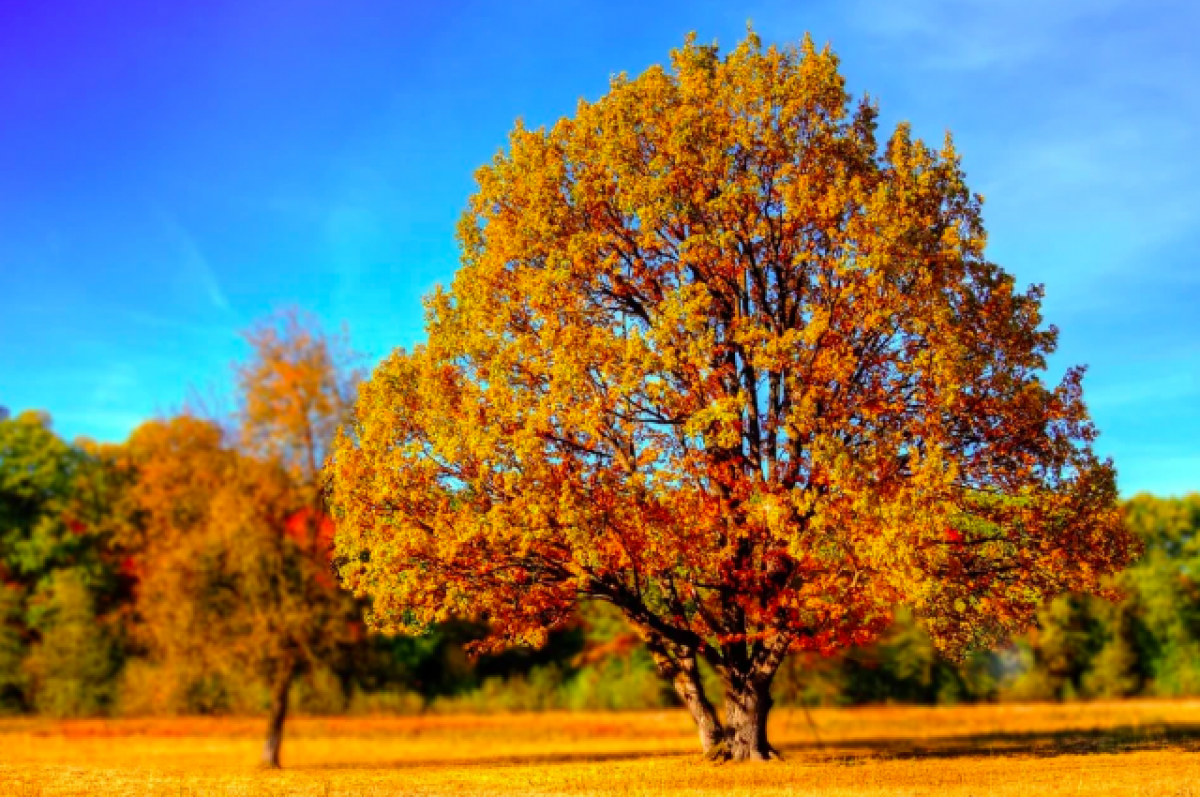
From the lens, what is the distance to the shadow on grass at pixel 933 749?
3334cm

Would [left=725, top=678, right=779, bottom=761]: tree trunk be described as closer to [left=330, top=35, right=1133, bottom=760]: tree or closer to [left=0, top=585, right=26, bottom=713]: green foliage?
[left=330, top=35, right=1133, bottom=760]: tree

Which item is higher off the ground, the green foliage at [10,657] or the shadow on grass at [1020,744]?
the green foliage at [10,657]

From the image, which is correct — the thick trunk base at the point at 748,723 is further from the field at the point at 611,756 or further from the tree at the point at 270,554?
the tree at the point at 270,554

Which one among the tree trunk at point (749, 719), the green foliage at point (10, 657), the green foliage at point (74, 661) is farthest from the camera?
the green foliage at point (10, 657)

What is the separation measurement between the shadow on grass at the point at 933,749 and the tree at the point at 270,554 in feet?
13.9

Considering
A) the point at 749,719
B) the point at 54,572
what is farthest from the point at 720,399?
the point at 54,572

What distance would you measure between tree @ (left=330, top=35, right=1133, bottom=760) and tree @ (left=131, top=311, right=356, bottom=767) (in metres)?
7.59

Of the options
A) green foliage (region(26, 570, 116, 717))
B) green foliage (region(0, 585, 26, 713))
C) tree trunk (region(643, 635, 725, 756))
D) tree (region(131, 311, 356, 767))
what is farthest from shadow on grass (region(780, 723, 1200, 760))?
green foliage (region(0, 585, 26, 713))

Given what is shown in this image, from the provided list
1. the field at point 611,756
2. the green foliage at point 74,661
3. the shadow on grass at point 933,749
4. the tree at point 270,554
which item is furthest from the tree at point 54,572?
the shadow on grass at point 933,749

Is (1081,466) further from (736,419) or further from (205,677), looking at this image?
(205,677)

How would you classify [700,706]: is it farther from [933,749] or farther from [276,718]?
[276,718]

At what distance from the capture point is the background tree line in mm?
37312

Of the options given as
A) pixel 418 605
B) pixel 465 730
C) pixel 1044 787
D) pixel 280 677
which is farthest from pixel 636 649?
pixel 1044 787

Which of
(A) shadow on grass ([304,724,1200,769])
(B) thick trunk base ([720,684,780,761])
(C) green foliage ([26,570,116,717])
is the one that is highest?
(C) green foliage ([26,570,116,717])
